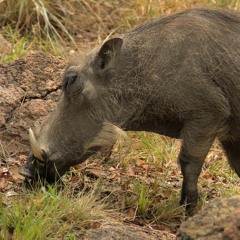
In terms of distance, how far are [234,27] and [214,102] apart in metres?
0.52

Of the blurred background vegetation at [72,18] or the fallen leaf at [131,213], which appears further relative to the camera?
the blurred background vegetation at [72,18]

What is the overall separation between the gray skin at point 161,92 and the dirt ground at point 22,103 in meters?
0.55

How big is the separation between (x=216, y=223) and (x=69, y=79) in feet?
5.44

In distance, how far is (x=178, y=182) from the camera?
5.39 metres

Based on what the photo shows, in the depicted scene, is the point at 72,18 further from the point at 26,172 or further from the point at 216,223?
the point at 216,223

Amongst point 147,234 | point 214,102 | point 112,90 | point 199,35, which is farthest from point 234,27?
point 147,234

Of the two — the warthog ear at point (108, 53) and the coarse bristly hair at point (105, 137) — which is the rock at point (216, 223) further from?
the warthog ear at point (108, 53)

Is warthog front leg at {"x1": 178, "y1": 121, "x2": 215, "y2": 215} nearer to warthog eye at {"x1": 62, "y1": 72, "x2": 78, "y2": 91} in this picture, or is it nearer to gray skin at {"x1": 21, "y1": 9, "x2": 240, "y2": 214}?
gray skin at {"x1": 21, "y1": 9, "x2": 240, "y2": 214}

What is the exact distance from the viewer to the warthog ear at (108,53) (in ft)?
14.5

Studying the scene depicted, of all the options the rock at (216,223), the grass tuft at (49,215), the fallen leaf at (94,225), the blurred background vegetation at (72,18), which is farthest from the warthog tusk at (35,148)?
the blurred background vegetation at (72,18)

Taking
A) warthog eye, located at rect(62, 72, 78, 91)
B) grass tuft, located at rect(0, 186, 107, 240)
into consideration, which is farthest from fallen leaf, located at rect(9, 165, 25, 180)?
warthog eye, located at rect(62, 72, 78, 91)

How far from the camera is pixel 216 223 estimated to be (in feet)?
10.4

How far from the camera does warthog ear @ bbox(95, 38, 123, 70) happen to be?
443cm

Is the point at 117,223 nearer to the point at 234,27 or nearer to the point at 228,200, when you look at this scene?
the point at 228,200
